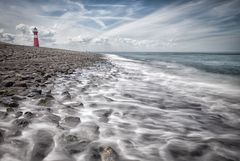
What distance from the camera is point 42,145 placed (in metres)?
2.17

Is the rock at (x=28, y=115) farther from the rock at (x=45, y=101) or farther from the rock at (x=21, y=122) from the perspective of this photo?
Result: the rock at (x=45, y=101)

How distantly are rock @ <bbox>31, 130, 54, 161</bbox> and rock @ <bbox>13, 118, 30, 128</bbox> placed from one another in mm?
330

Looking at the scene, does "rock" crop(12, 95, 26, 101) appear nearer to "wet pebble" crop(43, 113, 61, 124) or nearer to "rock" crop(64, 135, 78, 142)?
"wet pebble" crop(43, 113, 61, 124)

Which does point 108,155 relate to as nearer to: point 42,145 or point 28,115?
point 42,145

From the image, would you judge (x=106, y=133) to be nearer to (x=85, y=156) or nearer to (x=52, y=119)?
(x=85, y=156)

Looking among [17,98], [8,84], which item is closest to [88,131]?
[17,98]

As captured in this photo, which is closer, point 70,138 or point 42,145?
point 42,145

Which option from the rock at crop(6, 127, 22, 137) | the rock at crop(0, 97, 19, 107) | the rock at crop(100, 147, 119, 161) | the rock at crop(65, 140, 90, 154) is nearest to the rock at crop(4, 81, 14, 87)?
the rock at crop(0, 97, 19, 107)

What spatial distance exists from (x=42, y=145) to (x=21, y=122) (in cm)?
77

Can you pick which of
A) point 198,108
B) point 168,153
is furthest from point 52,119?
point 198,108

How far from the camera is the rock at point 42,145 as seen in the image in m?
1.91

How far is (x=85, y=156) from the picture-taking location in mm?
2000

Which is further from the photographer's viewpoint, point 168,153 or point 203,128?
point 203,128

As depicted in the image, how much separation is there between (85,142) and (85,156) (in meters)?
0.29
